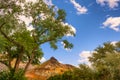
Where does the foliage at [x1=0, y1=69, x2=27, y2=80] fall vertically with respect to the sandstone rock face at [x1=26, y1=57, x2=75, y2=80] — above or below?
below

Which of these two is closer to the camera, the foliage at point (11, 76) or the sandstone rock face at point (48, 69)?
the foliage at point (11, 76)

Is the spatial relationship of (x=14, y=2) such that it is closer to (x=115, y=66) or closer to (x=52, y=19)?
(x=52, y=19)

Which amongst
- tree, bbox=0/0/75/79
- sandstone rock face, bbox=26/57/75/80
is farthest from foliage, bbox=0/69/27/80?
sandstone rock face, bbox=26/57/75/80

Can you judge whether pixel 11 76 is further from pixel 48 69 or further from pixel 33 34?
pixel 48 69

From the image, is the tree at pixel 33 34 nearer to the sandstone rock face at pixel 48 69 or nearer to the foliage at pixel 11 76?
the foliage at pixel 11 76

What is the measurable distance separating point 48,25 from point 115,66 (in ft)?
36.5

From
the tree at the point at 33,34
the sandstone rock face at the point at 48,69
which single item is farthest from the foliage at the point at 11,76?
the sandstone rock face at the point at 48,69

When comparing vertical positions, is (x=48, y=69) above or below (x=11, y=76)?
above

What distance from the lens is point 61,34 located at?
45.7 meters

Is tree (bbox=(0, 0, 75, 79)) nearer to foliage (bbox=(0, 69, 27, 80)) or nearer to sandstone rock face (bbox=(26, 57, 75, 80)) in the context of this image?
foliage (bbox=(0, 69, 27, 80))

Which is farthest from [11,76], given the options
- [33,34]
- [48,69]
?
[48,69]

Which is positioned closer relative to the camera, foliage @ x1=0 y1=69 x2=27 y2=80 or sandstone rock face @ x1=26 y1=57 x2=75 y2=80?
foliage @ x1=0 y1=69 x2=27 y2=80

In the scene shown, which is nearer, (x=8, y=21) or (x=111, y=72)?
(x=8, y=21)

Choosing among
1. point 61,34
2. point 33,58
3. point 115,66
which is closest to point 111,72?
point 115,66
